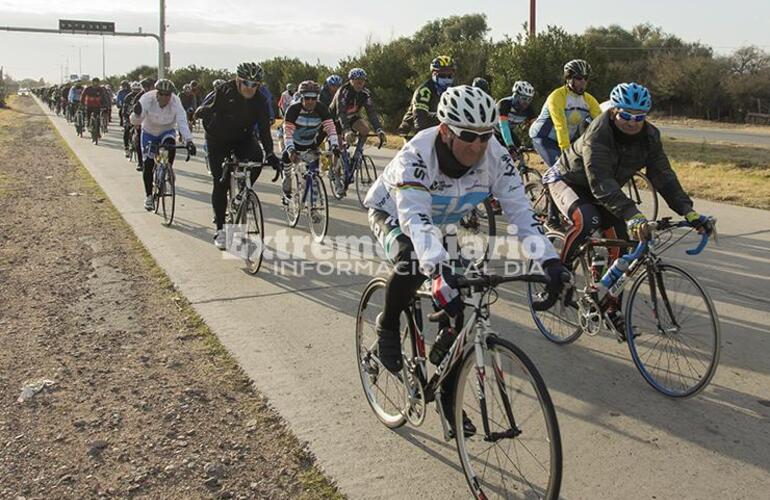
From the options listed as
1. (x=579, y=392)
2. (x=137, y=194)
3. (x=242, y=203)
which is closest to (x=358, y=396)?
(x=579, y=392)

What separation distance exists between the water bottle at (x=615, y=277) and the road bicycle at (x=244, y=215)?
383 centimetres

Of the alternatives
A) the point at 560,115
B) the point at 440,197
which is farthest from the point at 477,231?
the point at 440,197

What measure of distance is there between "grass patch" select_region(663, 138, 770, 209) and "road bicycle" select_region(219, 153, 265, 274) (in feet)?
26.1

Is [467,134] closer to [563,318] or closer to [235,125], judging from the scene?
[563,318]

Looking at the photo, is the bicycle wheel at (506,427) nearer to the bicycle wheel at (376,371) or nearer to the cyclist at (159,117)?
the bicycle wheel at (376,371)

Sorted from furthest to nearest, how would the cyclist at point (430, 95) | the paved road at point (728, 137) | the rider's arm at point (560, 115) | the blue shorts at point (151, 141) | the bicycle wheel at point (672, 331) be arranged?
the paved road at point (728, 137) → the blue shorts at point (151, 141) → the cyclist at point (430, 95) → the rider's arm at point (560, 115) → the bicycle wheel at point (672, 331)

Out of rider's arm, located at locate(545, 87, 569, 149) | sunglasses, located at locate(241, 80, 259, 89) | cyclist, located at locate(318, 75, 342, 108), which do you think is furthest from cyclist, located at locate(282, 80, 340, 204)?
cyclist, located at locate(318, 75, 342, 108)

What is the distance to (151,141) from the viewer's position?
10.2 m

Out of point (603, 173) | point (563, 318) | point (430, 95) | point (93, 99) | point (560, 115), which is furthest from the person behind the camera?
point (93, 99)

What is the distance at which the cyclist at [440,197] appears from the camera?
10.4 feet

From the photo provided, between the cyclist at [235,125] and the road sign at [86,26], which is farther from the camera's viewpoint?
the road sign at [86,26]

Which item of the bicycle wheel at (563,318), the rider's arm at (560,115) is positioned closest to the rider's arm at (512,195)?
the bicycle wheel at (563,318)

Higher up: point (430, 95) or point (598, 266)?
point (430, 95)

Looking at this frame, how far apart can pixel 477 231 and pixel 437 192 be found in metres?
5.37
